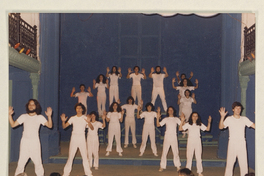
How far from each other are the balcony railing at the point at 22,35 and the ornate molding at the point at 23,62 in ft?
0.48

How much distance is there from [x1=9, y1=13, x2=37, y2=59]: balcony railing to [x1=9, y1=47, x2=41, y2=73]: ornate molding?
15 cm

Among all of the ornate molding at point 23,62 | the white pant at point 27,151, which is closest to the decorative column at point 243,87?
the white pant at point 27,151

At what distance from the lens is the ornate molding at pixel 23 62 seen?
7.91 metres

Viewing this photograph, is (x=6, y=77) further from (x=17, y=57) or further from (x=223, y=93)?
(x=223, y=93)

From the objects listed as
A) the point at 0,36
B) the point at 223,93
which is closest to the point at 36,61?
the point at 0,36

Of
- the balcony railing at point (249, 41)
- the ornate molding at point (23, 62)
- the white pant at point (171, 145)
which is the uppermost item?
the balcony railing at point (249, 41)

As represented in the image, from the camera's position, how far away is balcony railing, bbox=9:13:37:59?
8008 mm

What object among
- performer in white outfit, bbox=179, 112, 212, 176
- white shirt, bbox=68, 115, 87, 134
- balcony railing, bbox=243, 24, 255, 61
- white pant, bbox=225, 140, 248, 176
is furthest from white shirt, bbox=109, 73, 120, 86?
white pant, bbox=225, 140, 248, 176

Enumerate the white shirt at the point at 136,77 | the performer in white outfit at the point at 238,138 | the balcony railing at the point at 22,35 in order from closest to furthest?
the performer in white outfit at the point at 238,138, the balcony railing at the point at 22,35, the white shirt at the point at 136,77

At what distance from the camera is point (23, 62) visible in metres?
8.72

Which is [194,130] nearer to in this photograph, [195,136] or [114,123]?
[195,136]

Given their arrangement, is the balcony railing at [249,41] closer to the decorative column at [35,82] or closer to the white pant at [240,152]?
the white pant at [240,152]

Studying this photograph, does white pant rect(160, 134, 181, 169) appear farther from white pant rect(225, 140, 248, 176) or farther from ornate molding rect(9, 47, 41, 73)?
ornate molding rect(9, 47, 41, 73)

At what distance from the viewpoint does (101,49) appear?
1390 centimetres
